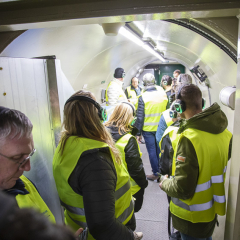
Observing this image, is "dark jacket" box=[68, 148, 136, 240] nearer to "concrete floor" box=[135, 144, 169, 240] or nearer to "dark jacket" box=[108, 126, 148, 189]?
"dark jacket" box=[108, 126, 148, 189]

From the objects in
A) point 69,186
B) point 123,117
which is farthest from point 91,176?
point 123,117

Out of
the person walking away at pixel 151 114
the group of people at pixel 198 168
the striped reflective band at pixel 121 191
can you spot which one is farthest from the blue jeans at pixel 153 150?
the striped reflective band at pixel 121 191

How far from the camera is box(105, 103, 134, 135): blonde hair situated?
2732 mm

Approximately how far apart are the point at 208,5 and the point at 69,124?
1.27 metres

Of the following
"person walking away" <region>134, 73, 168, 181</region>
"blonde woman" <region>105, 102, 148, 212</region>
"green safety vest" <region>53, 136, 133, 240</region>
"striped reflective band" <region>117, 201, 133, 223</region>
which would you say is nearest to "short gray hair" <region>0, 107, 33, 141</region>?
"green safety vest" <region>53, 136, 133, 240</region>

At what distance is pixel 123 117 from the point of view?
2783 mm

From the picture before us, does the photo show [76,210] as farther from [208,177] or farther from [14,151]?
[208,177]

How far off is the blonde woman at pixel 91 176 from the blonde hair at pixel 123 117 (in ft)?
3.16

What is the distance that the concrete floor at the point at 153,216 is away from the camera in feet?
10.3

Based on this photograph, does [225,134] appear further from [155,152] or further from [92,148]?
[155,152]

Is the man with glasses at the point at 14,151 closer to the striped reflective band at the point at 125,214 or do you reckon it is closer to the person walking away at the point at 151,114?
the striped reflective band at the point at 125,214

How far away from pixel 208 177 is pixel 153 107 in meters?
2.89

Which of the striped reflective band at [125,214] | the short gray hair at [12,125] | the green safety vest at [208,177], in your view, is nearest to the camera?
the short gray hair at [12,125]

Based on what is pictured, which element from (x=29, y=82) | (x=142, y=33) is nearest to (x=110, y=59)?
(x=142, y=33)
